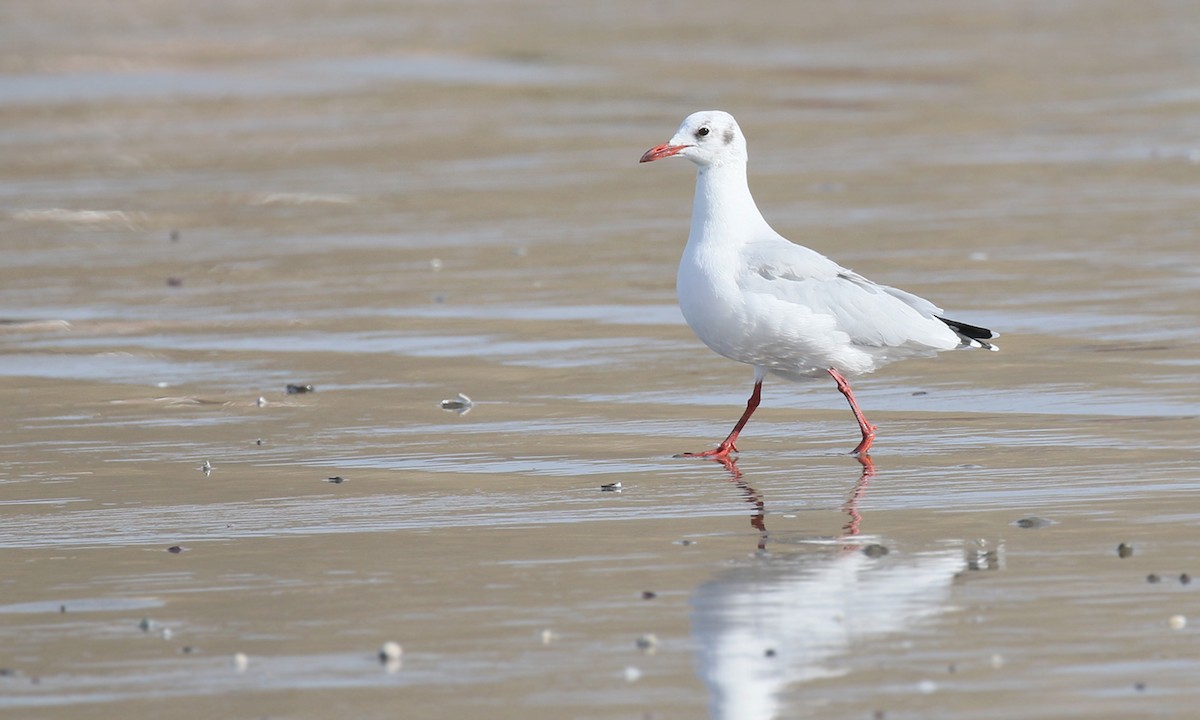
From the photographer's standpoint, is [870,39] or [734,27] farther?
[734,27]

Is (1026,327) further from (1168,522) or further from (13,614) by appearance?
(13,614)

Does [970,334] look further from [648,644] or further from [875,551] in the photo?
[648,644]

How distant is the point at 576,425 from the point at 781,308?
1240 mm

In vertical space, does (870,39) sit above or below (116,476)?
above

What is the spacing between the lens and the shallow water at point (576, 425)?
5.23 metres

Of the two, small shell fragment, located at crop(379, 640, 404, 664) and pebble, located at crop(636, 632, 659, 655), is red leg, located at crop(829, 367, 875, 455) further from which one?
small shell fragment, located at crop(379, 640, 404, 664)

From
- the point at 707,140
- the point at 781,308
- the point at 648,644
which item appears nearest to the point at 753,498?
the point at 781,308

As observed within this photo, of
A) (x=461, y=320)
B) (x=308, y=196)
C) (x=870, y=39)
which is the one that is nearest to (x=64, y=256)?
(x=308, y=196)

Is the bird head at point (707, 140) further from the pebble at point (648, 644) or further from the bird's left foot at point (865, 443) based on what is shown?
the pebble at point (648, 644)

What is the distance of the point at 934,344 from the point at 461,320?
388cm

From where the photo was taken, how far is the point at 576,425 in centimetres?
859

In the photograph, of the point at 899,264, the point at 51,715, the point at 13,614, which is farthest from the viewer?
the point at 899,264

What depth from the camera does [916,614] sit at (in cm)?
552

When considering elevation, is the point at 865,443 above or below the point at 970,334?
below
